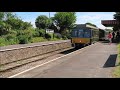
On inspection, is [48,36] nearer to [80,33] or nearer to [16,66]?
[80,33]

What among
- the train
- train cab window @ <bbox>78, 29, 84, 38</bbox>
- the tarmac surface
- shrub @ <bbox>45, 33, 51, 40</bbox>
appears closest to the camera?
the tarmac surface

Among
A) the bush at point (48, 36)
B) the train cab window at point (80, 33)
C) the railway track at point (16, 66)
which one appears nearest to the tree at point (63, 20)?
the bush at point (48, 36)

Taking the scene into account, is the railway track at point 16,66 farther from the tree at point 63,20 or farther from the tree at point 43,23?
the tree at point 63,20

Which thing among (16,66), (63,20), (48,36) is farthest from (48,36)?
(16,66)

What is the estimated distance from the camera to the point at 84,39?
121 feet

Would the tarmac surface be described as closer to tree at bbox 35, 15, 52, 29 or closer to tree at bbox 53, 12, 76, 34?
tree at bbox 35, 15, 52, 29

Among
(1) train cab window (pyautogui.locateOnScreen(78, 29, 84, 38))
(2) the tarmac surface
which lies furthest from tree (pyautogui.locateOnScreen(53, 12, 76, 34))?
(2) the tarmac surface

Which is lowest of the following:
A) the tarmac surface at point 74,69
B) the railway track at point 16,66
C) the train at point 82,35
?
the railway track at point 16,66

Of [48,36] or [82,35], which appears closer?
[82,35]
